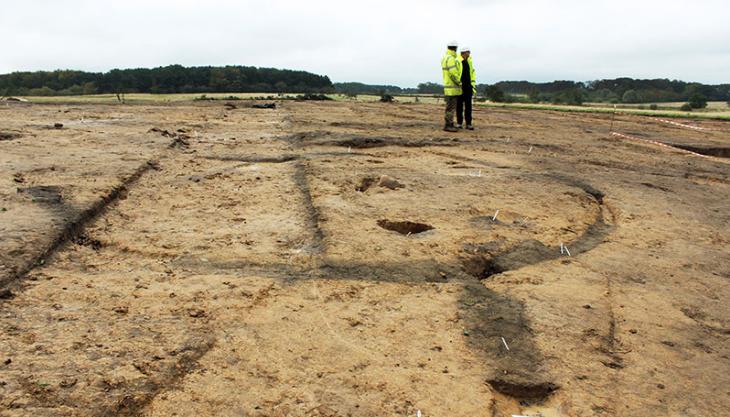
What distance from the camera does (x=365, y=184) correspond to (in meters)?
6.51

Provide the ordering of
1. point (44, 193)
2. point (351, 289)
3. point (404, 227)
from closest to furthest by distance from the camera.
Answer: point (351, 289), point (404, 227), point (44, 193)

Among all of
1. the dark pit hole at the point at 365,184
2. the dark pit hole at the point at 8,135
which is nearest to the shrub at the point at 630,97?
the dark pit hole at the point at 365,184

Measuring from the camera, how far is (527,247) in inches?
184

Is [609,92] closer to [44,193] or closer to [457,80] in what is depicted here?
[457,80]

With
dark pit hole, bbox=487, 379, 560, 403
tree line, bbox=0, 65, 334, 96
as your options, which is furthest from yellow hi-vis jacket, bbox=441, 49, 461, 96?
tree line, bbox=0, 65, 334, 96

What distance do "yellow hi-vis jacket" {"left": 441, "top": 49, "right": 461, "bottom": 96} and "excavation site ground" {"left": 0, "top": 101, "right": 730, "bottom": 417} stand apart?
4525 millimetres

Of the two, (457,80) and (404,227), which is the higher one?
(457,80)

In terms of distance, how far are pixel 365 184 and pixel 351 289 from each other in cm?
292

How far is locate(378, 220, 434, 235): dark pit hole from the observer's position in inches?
197

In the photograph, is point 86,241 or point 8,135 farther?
point 8,135

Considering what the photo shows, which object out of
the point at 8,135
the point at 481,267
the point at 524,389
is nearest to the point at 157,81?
the point at 8,135

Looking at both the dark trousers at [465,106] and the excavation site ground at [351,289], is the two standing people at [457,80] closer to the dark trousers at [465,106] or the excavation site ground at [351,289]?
the dark trousers at [465,106]

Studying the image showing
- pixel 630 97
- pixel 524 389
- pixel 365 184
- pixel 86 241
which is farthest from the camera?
pixel 630 97

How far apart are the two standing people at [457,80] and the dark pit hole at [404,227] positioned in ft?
23.9
